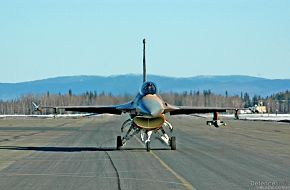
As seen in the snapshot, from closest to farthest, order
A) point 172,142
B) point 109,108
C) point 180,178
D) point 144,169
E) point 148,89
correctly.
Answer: point 180,178, point 144,169, point 148,89, point 172,142, point 109,108

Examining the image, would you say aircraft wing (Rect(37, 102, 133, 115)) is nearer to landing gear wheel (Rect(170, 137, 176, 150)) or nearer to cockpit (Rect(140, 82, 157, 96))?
cockpit (Rect(140, 82, 157, 96))

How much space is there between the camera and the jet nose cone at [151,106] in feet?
→ 99.6

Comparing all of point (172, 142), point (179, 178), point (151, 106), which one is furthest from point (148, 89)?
point (179, 178)

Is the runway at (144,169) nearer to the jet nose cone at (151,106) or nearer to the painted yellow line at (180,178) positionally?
the painted yellow line at (180,178)

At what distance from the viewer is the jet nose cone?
99.6 feet

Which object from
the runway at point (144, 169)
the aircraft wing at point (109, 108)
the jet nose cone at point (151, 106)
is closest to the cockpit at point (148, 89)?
the jet nose cone at point (151, 106)

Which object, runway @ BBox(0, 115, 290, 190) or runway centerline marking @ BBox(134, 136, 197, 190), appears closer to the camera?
runway centerline marking @ BBox(134, 136, 197, 190)

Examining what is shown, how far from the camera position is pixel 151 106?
1200 inches

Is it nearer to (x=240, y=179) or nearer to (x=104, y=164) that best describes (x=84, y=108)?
(x=104, y=164)

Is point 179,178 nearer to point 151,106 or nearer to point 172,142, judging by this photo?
point 151,106

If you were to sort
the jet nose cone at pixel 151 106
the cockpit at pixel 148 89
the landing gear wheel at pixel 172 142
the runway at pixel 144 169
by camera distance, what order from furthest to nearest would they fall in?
the landing gear wheel at pixel 172 142
the cockpit at pixel 148 89
the jet nose cone at pixel 151 106
the runway at pixel 144 169

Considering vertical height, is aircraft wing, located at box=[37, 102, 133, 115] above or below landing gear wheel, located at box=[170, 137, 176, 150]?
above

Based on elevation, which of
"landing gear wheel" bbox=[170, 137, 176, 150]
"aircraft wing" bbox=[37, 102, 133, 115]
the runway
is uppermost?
"aircraft wing" bbox=[37, 102, 133, 115]

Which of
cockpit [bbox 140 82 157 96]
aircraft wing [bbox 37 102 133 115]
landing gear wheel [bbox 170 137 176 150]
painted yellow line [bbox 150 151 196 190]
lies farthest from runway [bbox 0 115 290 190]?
cockpit [bbox 140 82 157 96]
